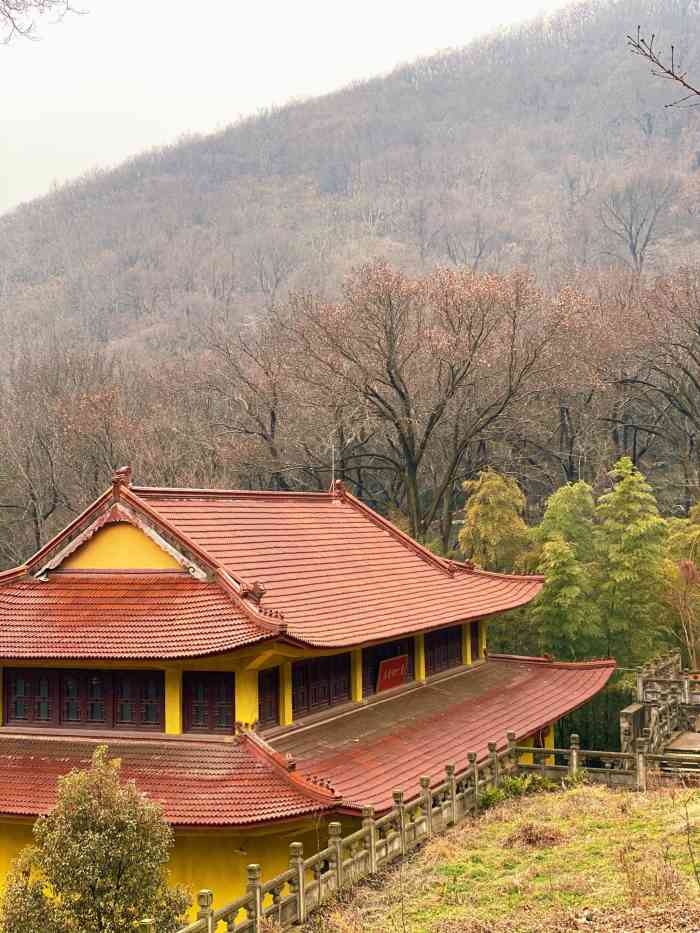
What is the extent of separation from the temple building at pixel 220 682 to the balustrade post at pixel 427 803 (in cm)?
55

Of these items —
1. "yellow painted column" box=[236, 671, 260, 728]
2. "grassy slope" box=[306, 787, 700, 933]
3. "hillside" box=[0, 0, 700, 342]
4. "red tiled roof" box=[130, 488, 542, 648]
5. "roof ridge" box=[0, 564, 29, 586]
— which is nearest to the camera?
"grassy slope" box=[306, 787, 700, 933]

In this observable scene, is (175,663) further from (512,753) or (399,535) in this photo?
(399,535)

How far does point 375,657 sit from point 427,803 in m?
5.72

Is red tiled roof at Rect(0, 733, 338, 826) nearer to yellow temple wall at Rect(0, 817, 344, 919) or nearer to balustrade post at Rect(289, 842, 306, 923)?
yellow temple wall at Rect(0, 817, 344, 919)

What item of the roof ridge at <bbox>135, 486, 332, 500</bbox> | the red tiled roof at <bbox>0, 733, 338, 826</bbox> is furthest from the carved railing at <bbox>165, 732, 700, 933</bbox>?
the roof ridge at <bbox>135, 486, 332, 500</bbox>

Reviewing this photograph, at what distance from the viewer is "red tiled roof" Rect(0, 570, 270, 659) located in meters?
18.0

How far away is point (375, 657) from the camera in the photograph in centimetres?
2305

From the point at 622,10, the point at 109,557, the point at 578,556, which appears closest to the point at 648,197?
the point at 578,556

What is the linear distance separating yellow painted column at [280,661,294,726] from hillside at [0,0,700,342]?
54542 mm

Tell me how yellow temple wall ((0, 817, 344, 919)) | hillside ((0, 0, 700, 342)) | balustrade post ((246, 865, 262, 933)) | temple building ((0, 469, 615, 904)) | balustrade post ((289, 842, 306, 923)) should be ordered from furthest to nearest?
hillside ((0, 0, 700, 342)) → temple building ((0, 469, 615, 904)) → yellow temple wall ((0, 817, 344, 919)) → balustrade post ((289, 842, 306, 923)) → balustrade post ((246, 865, 262, 933))

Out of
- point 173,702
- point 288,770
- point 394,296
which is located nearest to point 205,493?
point 173,702

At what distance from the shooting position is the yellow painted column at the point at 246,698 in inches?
715

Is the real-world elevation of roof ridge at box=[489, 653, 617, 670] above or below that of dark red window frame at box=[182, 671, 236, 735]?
below

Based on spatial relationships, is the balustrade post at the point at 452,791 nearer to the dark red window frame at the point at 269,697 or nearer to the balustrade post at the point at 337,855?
the dark red window frame at the point at 269,697
